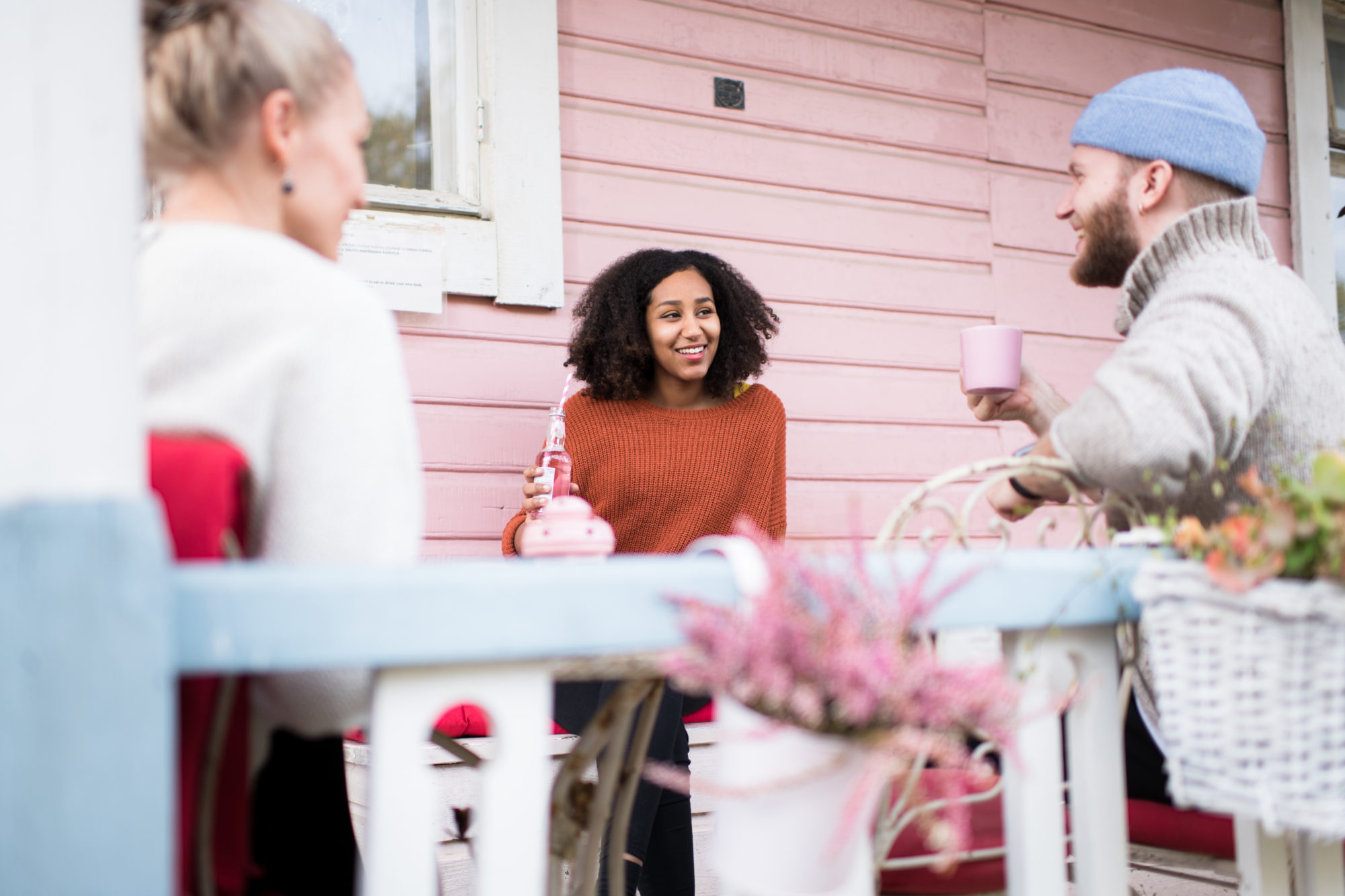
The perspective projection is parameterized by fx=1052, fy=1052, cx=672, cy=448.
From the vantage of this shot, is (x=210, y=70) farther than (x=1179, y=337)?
No

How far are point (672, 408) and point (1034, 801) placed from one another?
1822 mm

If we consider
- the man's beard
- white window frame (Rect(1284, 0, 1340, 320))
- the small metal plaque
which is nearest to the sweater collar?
the man's beard

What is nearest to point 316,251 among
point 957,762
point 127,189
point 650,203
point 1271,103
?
point 127,189

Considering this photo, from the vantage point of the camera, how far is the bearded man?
3.76 feet

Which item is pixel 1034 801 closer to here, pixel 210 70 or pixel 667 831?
pixel 210 70

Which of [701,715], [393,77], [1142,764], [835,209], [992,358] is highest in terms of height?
[393,77]

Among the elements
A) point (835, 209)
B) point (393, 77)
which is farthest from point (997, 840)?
point (393, 77)

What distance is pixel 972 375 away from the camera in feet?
5.42

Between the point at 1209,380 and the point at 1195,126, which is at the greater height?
the point at 1195,126

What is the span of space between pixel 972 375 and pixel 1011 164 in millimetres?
1985

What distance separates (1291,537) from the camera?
923mm

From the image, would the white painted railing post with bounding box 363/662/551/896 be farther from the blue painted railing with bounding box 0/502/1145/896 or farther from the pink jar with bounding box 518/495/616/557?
the pink jar with bounding box 518/495/616/557

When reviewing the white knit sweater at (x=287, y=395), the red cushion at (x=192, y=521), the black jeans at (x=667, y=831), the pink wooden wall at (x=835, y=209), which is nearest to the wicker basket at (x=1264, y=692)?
the white knit sweater at (x=287, y=395)

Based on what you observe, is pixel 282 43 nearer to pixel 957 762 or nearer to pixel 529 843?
pixel 529 843
